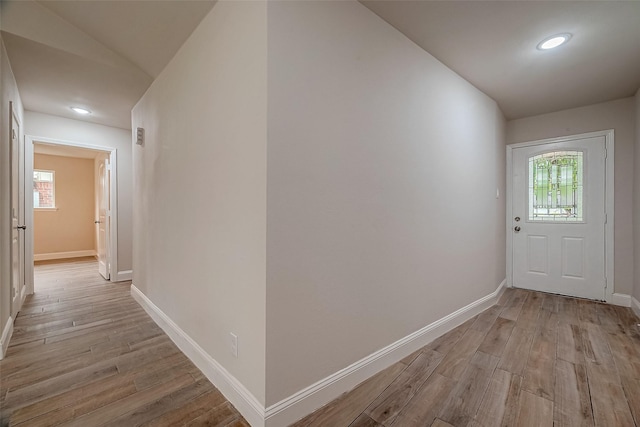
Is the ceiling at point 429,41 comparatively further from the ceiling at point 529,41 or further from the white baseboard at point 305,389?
the white baseboard at point 305,389

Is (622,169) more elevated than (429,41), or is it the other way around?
A: (429,41)

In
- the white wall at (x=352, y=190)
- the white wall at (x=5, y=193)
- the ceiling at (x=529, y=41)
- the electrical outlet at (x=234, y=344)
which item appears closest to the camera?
the white wall at (x=352, y=190)

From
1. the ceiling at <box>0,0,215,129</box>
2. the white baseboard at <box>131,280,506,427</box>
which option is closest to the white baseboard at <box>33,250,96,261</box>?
the ceiling at <box>0,0,215,129</box>

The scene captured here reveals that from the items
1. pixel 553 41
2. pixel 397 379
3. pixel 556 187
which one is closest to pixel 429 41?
pixel 553 41

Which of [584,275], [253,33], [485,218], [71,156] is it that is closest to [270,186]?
[253,33]

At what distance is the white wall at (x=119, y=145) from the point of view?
3869 millimetres

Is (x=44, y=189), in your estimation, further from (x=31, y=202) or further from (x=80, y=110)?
(x=80, y=110)

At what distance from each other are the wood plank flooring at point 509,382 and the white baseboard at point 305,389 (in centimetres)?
5

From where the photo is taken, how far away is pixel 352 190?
1698 mm

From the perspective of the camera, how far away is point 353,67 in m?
1.70

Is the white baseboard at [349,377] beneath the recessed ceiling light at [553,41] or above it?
beneath

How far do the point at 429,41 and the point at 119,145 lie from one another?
457 centimetres

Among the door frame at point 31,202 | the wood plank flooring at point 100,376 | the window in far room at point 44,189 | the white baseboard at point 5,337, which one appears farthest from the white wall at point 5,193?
the window in far room at point 44,189

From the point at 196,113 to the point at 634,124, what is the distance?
4.61 metres
